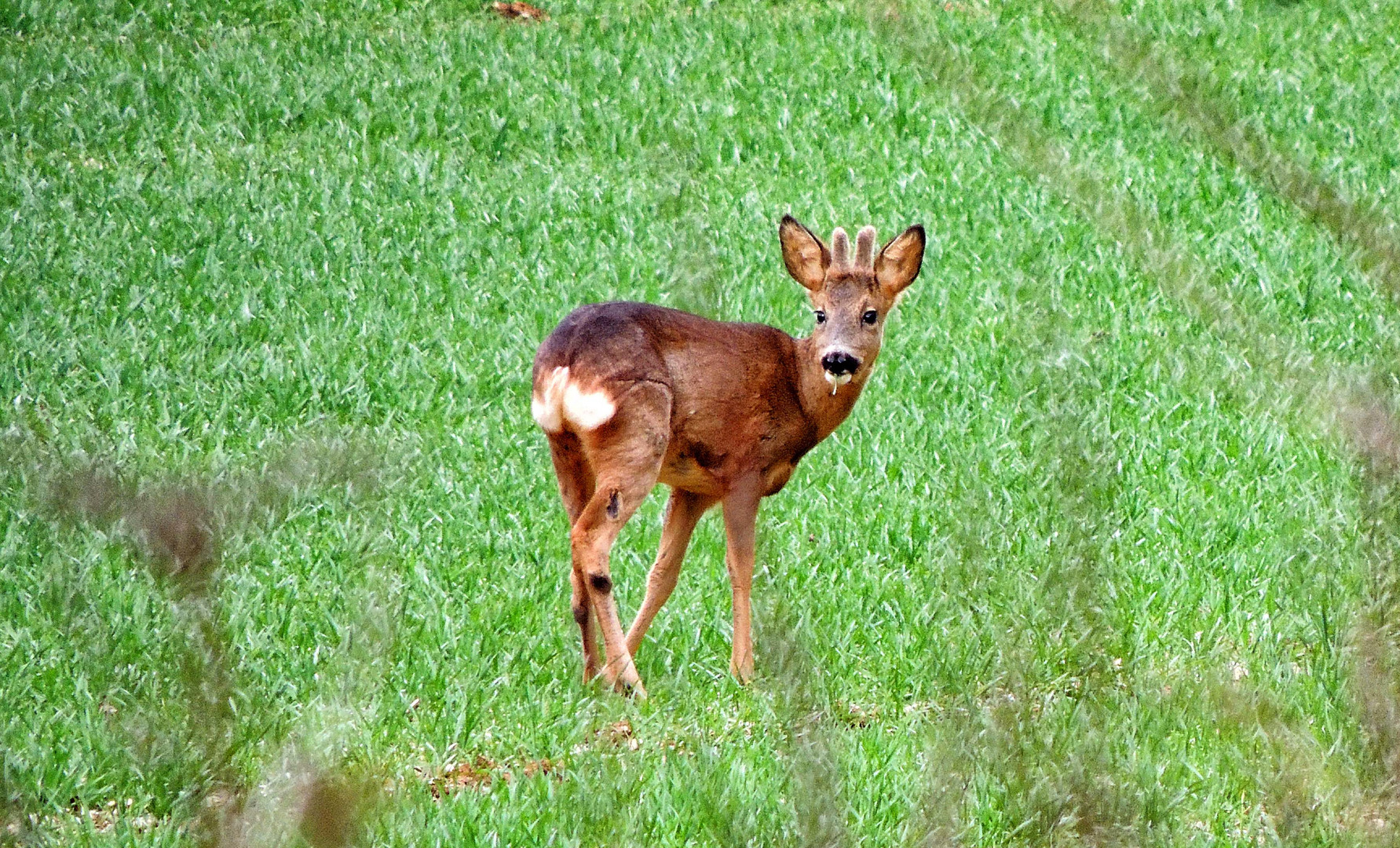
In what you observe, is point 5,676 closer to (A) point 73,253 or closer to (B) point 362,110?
(B) point 362,110

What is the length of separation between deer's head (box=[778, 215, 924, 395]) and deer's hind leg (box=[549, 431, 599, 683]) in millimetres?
717

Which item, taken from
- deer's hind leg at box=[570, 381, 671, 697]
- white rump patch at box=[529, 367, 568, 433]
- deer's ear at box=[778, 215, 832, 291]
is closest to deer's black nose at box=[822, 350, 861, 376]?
deer's ear at box=[778, 215, 832, 291]

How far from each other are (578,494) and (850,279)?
975mm

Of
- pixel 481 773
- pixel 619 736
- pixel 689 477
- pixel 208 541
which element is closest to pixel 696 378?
pixel 689 477

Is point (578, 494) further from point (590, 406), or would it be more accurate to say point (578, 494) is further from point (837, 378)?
point (837, 378)

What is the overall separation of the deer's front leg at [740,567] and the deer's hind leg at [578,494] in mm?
399

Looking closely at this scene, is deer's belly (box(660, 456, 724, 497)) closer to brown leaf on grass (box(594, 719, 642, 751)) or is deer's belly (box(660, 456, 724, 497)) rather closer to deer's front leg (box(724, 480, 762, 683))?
deer's front leg (box(724, 480, 762, 683))

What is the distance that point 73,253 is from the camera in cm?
890

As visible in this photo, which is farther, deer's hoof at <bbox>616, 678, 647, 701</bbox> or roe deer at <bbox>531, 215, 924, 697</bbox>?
deer's hoof at <bbox>616, 678, 647, 701</bbox>

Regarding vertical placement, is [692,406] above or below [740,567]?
above

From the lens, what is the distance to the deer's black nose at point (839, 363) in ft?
14.9

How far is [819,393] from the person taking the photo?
5.08m

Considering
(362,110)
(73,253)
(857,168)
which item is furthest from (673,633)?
(73,253)

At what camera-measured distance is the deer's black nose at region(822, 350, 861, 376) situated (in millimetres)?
4543
